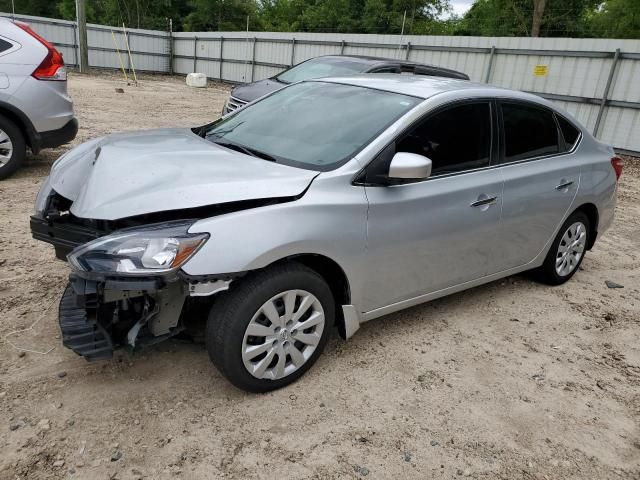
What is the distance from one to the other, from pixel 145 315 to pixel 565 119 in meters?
3.59

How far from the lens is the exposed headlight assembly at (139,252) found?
7.84 feet

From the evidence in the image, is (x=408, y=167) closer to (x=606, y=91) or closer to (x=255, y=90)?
(x=255, y=90)

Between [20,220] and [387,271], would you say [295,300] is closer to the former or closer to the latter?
[387,271]

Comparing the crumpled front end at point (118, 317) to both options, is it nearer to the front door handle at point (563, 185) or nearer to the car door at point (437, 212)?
the car door at point (437, 212)

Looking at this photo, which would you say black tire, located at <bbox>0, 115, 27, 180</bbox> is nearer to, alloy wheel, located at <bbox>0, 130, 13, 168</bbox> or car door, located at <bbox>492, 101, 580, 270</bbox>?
alloy wheel, located at <bbox>0, 130, 13, 168</bbox>

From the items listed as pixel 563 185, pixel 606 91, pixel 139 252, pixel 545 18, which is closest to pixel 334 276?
pixel 139 252

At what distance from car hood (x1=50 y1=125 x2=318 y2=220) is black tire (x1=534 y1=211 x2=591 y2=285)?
8.21 feet

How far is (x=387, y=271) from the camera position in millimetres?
3127

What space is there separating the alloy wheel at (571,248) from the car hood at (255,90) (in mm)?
5555

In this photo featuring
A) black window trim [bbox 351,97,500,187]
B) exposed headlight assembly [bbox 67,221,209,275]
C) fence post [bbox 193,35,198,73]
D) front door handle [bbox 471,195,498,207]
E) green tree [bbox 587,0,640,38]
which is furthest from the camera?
green tree [bbox 587,0,640,38]

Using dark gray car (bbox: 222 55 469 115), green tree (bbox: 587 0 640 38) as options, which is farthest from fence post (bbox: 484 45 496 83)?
green tree (bbox: 587 0 640 38)

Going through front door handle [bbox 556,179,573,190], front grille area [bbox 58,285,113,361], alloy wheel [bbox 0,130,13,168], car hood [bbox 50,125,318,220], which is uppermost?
car hood [bbox 50,125,318,220]

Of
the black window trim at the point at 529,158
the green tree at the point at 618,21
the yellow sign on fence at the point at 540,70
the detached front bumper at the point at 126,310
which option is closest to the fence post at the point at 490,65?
the yellow sign on fence at the point at 540,70

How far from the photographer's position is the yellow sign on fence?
42.3 ft
